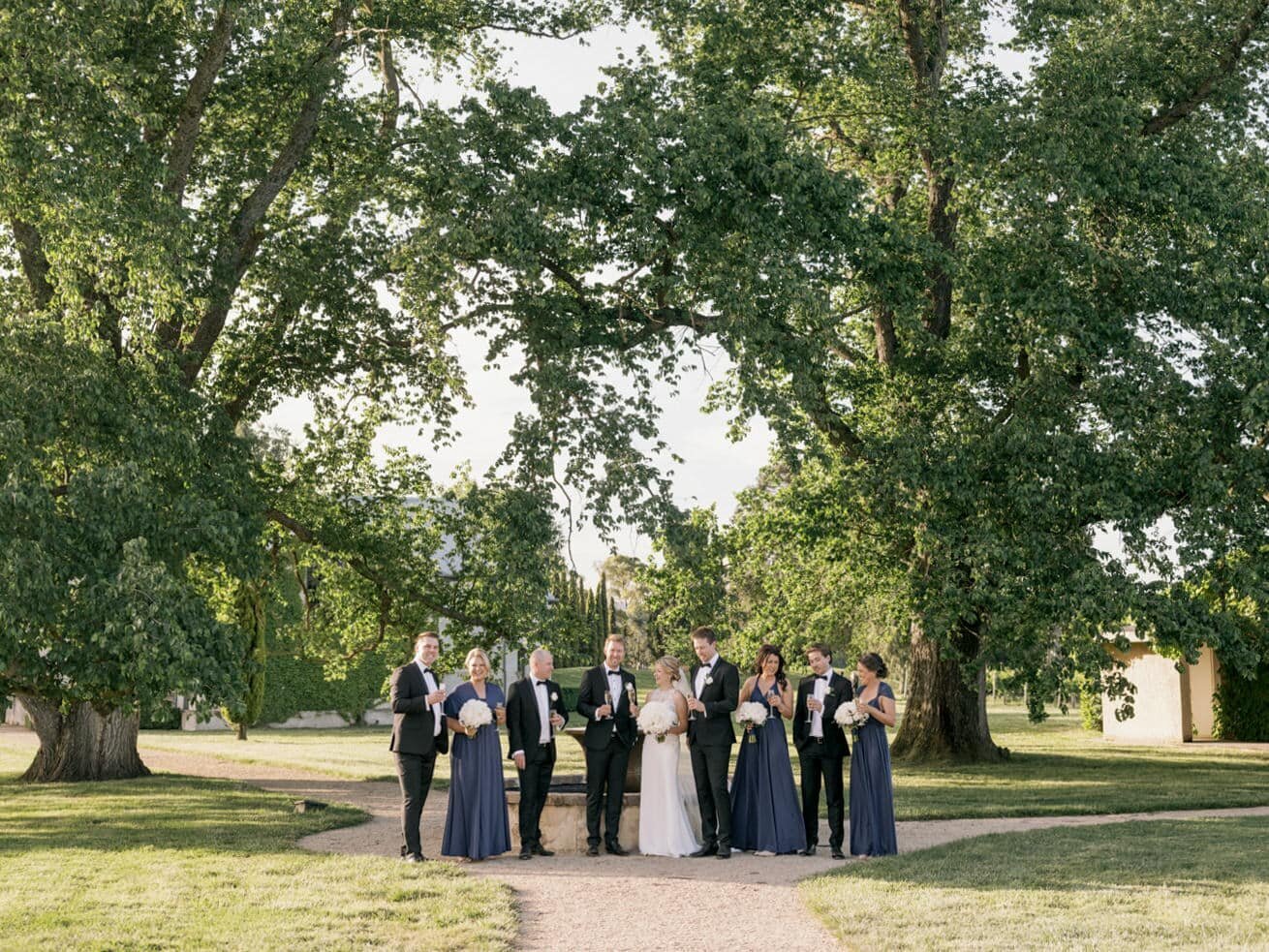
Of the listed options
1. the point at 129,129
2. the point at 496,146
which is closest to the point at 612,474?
the point at 496,146

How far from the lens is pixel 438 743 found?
12.4 metres

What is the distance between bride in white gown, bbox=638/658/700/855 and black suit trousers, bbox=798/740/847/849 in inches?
40.1

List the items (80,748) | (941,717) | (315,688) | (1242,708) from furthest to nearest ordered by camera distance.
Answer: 1. (315,688)
2. (1242,708)
3. (941,717)
4. (80,748)

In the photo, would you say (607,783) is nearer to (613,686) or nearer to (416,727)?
(613,686)

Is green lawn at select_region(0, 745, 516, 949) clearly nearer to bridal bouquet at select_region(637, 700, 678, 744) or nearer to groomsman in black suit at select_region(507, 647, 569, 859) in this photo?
groomsman in black suit at select_region(507, 647, 569, 859)

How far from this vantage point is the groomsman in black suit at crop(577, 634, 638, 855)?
12547 mm

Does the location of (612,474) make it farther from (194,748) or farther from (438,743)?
(194,748)

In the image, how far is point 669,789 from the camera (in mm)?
12586

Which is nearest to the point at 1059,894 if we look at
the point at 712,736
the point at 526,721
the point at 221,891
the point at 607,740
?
the point at 712,736

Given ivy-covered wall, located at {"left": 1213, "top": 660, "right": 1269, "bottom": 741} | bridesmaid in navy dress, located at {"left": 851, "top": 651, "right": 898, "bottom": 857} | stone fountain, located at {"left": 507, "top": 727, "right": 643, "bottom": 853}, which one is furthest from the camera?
ivy-covered wall, located at {"left": 1213, "top": 660, "right": 1269, "bottom": 741}

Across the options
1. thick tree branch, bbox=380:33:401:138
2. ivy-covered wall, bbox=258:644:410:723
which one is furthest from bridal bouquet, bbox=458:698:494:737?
ivy-covered wall, bbox=258:644:410:723

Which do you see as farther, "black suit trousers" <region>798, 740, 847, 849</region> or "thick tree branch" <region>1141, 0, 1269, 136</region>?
"thick tree branch" <region>1141, 0, 1269, 136</region>

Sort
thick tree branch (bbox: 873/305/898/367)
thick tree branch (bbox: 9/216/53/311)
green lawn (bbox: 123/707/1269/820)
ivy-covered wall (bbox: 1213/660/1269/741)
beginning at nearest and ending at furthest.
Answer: green lawn (bbox: 123/707/1269/820)
thick tree branch (bbox: 9/216/53/311)
thick tree branch (bbox: 873/305/898/367)
ivy-covered wall (bbox: 1213/660/1269/741)

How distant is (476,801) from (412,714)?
0.97 m
